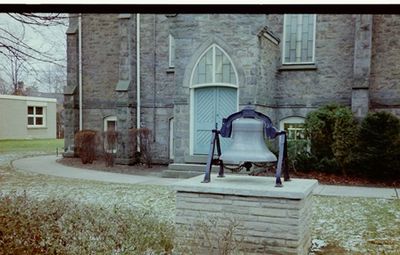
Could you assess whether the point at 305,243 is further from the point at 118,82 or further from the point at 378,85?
the point at 118,82

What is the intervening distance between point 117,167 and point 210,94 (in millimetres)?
2432

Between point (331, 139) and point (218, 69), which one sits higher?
point (218, 69)

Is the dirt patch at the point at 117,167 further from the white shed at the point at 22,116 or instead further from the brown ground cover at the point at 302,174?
the white shed at the point at 22,116

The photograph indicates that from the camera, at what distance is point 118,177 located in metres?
6.86

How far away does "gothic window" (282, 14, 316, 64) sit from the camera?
7566 mm

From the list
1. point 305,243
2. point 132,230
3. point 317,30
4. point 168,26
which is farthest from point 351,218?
point 168,26

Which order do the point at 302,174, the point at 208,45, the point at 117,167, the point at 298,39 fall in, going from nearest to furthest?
the point at 302,174, the point at 208,45, the point at 298,39, the point at 117,167

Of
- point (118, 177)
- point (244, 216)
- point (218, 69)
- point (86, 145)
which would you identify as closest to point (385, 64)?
point (218, 69)

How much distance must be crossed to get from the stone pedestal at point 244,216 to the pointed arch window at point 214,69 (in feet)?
13.5

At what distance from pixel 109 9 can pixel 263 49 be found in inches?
227

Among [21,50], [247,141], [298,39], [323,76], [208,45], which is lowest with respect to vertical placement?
[247,141]

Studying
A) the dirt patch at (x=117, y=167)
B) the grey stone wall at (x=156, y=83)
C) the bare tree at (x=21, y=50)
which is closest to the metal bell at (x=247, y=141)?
the bare tree at (x=21, y=50)

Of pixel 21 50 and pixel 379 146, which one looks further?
pixel 379 146

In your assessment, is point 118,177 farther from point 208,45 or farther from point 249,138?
point 249,138
